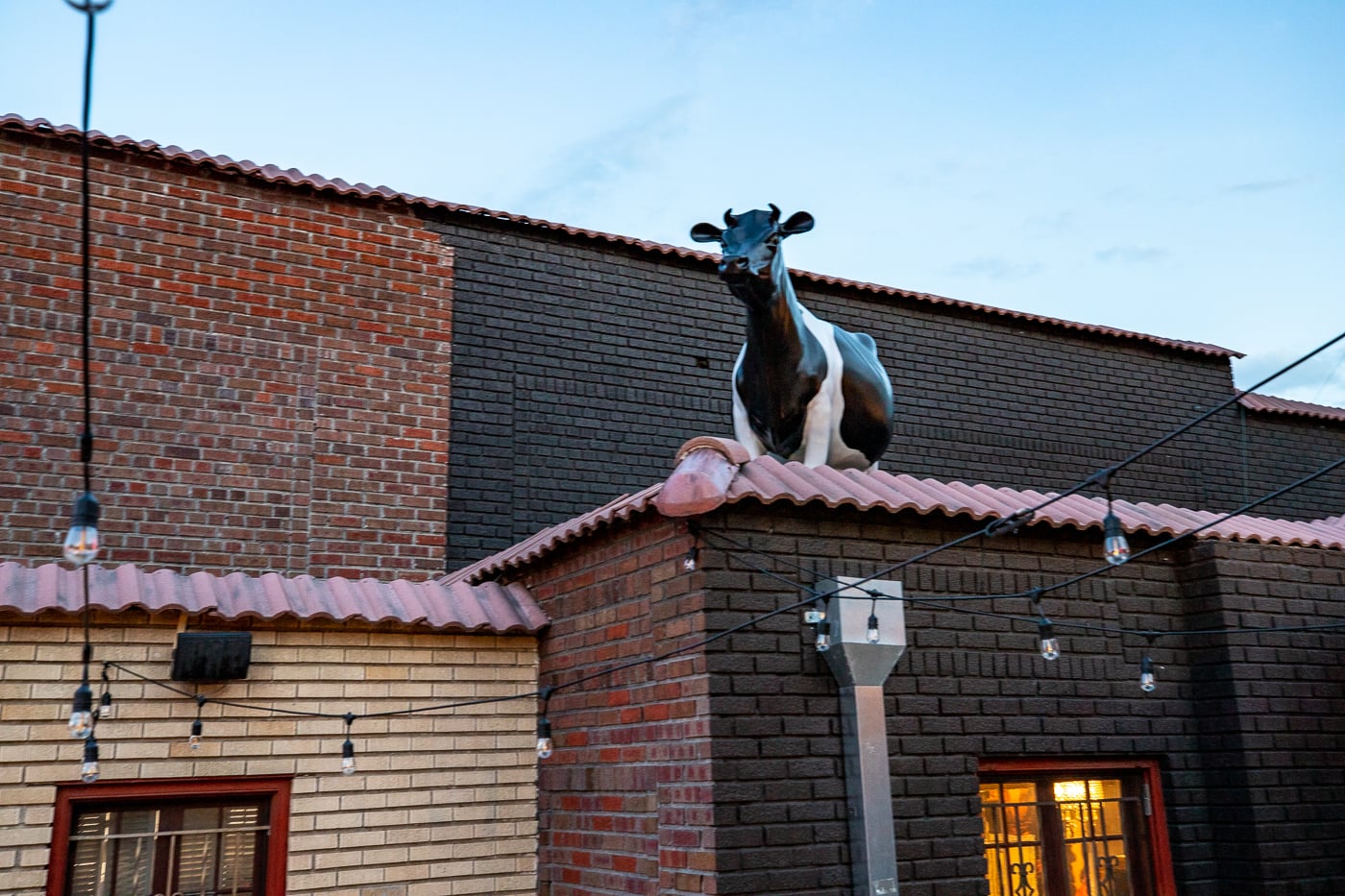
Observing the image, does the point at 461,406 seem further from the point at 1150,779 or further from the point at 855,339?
the point at 1150,779

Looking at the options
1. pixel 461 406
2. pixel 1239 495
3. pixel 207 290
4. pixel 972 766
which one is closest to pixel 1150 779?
pixel 972 766

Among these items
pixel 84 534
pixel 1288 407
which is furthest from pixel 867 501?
pixel 1288 407

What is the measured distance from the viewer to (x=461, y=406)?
8.96m

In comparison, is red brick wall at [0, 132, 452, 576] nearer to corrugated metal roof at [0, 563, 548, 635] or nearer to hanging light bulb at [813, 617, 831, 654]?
corrugated metal roof at [0, 563, 548, 635]

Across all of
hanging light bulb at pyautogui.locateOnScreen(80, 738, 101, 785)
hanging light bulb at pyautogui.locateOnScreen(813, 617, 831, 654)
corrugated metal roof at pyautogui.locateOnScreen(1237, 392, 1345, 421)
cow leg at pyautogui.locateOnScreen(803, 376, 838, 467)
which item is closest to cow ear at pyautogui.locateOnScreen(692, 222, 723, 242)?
cow leg at pyautogui.locateOnScreen(803, 376, 838, 467)

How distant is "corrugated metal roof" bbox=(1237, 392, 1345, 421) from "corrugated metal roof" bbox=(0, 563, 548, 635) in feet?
32.5

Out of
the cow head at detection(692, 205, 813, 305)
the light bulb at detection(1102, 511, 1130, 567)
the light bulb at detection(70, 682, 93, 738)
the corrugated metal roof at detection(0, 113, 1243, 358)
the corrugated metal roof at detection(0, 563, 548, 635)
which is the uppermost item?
the corrugated metal roof at detection(0, 113, 1243, 358)

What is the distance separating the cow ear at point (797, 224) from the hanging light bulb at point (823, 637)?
79.4 inches

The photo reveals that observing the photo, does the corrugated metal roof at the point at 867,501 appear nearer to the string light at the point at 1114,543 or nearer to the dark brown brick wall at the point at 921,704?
the dark brown brick wall at the point at 921,704

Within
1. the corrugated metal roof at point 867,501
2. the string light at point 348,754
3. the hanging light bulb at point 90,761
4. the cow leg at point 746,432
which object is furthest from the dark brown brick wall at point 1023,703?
the hanging light bulb at point 90,761

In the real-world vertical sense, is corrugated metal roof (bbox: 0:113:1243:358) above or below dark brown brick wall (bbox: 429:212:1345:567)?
above

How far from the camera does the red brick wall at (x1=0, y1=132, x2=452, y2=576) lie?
762 cm

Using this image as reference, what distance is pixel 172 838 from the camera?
5844mm

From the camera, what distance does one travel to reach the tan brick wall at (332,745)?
554 centimetres
